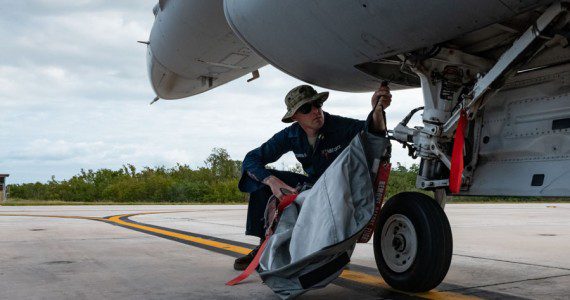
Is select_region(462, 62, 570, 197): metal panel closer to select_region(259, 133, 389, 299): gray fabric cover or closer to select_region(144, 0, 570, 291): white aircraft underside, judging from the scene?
select_region(144, 0, 570, 291): white aircraft underside

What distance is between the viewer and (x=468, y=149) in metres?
3.33

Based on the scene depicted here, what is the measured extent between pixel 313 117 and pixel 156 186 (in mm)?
32876

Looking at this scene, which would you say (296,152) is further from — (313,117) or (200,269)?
(200,269)

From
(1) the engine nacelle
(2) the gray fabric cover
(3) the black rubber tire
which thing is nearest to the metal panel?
(3) the black rubber tire

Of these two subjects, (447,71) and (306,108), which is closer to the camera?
(447,71)

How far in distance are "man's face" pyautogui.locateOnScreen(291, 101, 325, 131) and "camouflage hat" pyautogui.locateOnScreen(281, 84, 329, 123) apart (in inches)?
1.5

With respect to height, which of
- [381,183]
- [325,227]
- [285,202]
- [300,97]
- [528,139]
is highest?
[300,97]

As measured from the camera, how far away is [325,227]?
270 centimetres

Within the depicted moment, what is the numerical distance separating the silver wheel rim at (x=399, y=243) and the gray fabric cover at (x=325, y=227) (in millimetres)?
381

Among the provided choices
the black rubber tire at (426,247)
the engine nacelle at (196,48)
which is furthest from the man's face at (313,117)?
the engine nacelle at (196,48)

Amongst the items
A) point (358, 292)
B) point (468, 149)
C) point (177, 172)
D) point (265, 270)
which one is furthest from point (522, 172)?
point (177, 172)

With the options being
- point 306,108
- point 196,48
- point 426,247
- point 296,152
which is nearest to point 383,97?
point 306,108

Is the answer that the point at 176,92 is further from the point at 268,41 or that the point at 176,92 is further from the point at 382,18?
the point at 382,18

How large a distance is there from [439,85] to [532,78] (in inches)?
20.5
